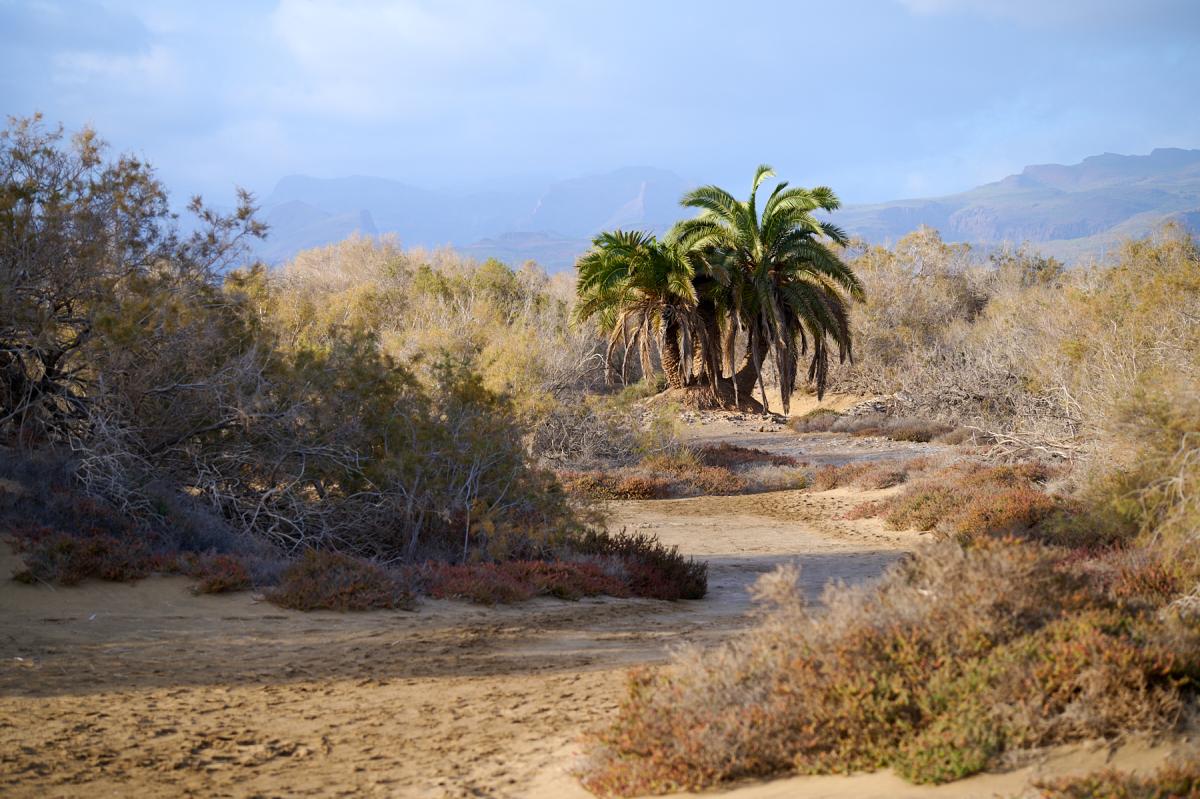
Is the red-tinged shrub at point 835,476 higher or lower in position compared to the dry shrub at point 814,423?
lower

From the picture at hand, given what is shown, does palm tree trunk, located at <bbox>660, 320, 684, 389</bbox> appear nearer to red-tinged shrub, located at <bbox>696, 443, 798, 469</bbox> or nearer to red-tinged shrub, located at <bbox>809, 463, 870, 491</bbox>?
red-tinged shrub, located at <bbox>696, 443, 798, 469</bbox>

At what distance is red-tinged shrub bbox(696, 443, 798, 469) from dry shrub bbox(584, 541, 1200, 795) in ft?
50.1

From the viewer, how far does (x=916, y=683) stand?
13.8 ft

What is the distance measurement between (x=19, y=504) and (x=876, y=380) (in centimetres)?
3201

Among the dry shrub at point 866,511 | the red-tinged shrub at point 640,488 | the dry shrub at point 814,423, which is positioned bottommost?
the dry shrub at point 866,511

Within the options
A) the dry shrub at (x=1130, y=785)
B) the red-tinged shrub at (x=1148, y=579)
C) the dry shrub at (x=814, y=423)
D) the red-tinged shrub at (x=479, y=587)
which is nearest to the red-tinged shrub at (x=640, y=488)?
the red-tinged shrub at (x=479, y=587)

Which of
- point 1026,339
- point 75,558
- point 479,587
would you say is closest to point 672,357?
point 1026,339

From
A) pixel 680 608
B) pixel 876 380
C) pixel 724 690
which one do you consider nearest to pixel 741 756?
pixel 724 690

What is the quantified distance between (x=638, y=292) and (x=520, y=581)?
1982cm

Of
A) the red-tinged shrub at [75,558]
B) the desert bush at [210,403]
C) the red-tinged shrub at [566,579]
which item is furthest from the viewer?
the desert bush at [210,403]

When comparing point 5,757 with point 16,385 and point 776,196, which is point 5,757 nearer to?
point 16,385

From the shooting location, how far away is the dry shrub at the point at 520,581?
8648mm

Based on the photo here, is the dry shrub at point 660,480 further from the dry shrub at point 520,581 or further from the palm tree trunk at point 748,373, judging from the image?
the palm tree trunk at point 748,373

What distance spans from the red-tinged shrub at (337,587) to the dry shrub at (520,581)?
503mm
